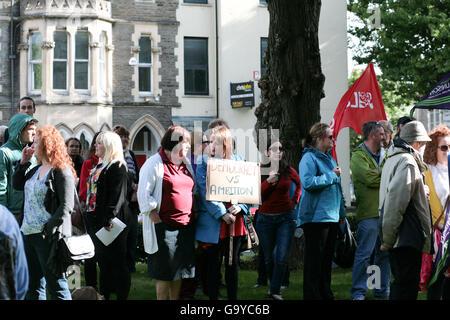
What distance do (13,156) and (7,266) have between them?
4315 mm

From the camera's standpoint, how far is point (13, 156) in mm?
7918

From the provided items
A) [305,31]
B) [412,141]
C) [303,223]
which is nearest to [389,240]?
[412,141]

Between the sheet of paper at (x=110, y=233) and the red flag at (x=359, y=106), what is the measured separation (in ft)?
15.8

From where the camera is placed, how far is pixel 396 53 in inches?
1012

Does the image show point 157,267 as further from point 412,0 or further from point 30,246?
point 412,0

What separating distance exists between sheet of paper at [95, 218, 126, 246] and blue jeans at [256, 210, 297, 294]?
204 centimetres

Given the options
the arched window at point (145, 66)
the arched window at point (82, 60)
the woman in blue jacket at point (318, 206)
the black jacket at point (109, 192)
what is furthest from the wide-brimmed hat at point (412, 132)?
the arched window at point (145, 66)

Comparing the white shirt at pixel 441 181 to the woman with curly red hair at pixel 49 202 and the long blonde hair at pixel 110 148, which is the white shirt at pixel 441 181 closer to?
the long blonde hair at pixel 110 148

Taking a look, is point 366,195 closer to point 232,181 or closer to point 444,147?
point 444,147

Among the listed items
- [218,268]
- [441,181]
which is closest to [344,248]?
[441,181]

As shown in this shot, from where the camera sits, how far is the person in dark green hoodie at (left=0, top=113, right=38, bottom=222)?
784 cm

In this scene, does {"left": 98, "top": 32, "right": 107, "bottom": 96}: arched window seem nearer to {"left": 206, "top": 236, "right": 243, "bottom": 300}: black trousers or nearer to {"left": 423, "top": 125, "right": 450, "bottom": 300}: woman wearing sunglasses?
{"left": 423, "top": 125, "right": 450, "bottom": 300}: woman wearing sunglasses

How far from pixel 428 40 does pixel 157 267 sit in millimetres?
20734

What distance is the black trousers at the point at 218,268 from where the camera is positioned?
7371 millimetres
